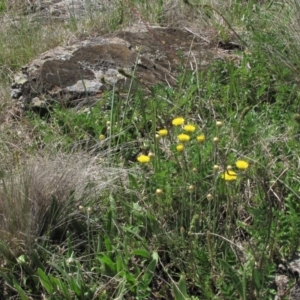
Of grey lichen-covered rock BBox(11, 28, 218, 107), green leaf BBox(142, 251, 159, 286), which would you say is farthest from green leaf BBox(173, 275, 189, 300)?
grey lichen-covered rock BBox(11, 28, 218, 107)

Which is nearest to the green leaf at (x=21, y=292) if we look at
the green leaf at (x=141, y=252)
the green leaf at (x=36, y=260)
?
the green leaf at (x=36, y=260)

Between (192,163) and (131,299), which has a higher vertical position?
(192,163)

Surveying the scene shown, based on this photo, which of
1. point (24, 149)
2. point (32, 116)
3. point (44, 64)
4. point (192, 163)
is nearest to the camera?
point (192, 163)

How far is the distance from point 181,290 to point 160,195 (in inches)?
16.5

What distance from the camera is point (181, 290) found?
7.09 feet

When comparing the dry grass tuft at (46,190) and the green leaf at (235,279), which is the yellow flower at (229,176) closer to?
the green leaf at (235,279)

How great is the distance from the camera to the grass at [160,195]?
225cm

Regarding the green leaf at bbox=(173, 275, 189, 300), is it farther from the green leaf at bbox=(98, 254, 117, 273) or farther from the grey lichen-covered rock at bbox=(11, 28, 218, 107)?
the grey lichen-covered rock at bbox=(11, 28, 218, 107)

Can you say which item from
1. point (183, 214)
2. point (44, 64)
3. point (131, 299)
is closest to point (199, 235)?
point (183, 214)

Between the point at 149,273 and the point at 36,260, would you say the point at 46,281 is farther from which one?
the point at 149,273

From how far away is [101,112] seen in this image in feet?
10.8

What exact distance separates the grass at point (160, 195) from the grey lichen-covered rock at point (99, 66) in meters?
→ 0.18

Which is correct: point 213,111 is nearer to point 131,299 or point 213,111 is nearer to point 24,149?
point 24,149

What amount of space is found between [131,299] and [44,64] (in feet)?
6.05
